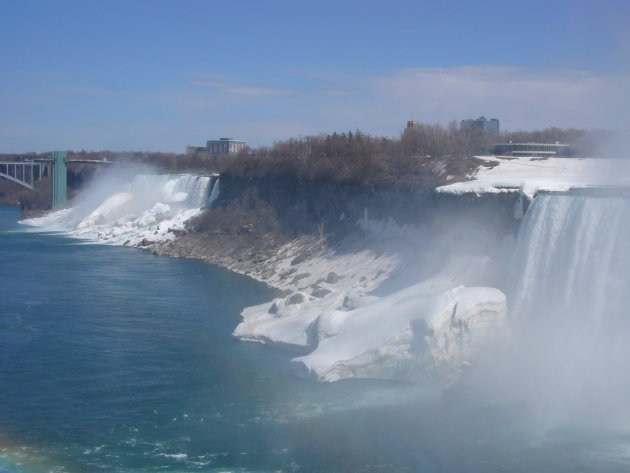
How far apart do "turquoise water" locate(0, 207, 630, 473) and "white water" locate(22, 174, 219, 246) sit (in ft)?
61.3

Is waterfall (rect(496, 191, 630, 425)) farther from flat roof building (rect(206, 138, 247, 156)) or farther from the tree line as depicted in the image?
flat roof building (rect(206, 138, 247, 156))

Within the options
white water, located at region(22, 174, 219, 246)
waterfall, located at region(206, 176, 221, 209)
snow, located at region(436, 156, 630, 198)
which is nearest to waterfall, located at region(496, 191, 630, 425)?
snow, located at region(436, 156, 630, 198)

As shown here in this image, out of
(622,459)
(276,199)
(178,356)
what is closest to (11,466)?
(178,356)

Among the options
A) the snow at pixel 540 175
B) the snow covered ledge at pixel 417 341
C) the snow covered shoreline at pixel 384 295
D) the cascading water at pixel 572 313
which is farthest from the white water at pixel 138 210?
the cascading water at pixel 572 313

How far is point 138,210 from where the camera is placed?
44750 millimetres

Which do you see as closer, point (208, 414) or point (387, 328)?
point (208, 414)

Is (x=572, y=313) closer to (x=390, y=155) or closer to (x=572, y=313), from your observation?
(x=572, y=313)

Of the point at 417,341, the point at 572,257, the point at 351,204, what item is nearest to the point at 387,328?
the point at 417,341

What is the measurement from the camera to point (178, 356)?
53.4 feet

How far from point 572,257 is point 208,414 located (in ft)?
27.6

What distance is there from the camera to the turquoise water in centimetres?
1105

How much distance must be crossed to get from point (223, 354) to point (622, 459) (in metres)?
9.00

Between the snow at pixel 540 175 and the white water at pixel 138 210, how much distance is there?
711 inches

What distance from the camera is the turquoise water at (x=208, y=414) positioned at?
435 inches
